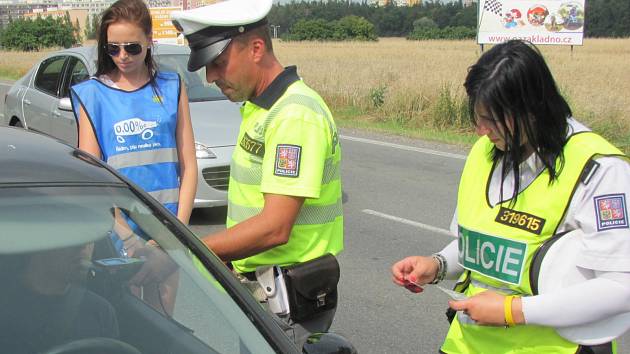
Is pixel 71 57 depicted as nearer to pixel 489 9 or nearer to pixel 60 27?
pixel 489 9

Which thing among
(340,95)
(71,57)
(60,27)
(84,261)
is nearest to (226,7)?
(84,261)

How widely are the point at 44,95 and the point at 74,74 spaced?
59 centimetres

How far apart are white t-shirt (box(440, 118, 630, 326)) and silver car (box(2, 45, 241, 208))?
470 cm

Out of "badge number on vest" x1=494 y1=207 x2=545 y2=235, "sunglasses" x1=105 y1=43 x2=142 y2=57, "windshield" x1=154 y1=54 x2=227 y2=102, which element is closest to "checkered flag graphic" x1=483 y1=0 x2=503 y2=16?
"windshield" x1=154 y1=54 x2=227 y2=102

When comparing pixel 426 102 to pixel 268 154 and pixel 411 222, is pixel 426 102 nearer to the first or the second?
pixel 411 222

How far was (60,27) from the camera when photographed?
51875 mm

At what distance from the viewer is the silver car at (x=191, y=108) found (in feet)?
20.7


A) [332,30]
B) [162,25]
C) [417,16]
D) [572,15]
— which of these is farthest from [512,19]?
[417,16]

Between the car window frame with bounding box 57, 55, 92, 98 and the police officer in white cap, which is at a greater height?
the police officer in white cap

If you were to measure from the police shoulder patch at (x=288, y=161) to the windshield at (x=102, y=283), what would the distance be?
1.13 feet

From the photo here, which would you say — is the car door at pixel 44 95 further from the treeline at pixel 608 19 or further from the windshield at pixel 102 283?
the treeline at pixel 608 19

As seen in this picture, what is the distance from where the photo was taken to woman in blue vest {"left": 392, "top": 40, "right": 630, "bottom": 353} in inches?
66.4

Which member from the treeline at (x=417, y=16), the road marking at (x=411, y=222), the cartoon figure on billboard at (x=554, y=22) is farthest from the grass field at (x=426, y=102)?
the treeline at (x=417, y=16)

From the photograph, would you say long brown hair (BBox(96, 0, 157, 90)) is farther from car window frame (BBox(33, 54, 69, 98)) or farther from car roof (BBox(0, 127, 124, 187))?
car window frame (BBox(33, 54, 69, 98))
